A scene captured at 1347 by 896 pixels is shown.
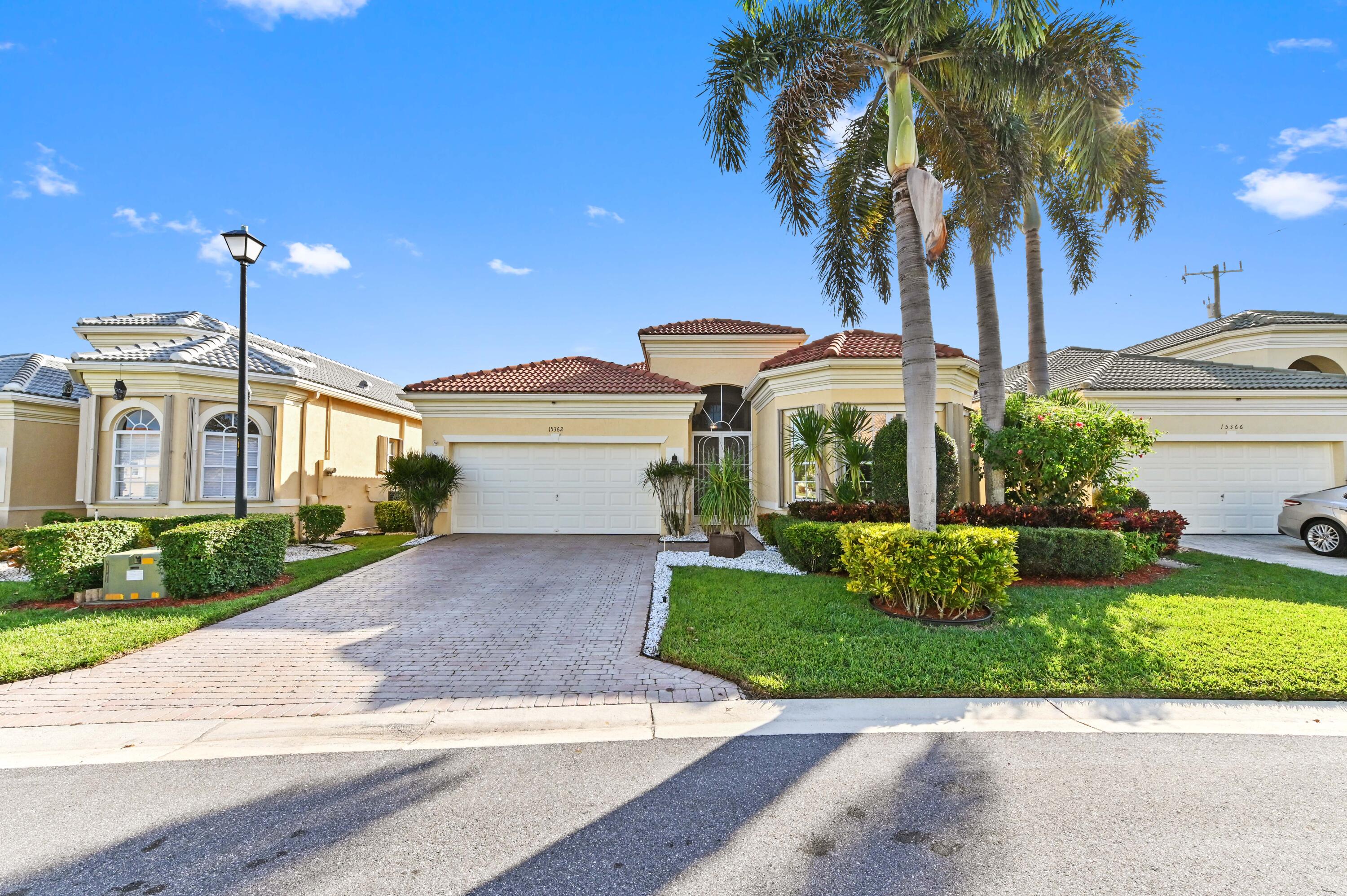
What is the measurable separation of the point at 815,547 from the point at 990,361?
15.8 ft

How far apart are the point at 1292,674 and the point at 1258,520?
12.3 m

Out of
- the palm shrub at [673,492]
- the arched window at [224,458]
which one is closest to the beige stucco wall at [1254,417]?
the palm shrub at [673,492]

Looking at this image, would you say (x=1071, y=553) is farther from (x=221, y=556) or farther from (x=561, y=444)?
(x=221, y=556)

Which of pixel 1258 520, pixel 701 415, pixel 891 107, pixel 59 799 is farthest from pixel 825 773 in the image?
pixel 1258 520

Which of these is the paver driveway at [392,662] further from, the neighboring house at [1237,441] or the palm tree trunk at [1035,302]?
the neighboring house at [1237,441]

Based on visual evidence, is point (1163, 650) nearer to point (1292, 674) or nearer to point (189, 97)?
point (1292, 674)

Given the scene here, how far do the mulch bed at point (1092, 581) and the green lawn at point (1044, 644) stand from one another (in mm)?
319

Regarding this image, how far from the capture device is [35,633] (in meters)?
6.30

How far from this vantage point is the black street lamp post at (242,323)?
28.7 ft

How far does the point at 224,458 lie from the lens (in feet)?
43.4

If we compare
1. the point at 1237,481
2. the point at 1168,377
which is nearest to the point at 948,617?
the point at 1237,481

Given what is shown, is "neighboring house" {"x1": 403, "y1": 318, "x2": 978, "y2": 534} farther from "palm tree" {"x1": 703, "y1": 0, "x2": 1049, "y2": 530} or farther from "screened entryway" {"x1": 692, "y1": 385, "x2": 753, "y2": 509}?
"palm tree" {"x1": 703, "y1": 0, "x2": 1049, "y2": 530}

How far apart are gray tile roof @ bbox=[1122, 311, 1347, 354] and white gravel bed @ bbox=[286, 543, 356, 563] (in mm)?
27178

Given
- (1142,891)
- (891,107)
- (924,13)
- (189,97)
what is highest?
(189,97)
